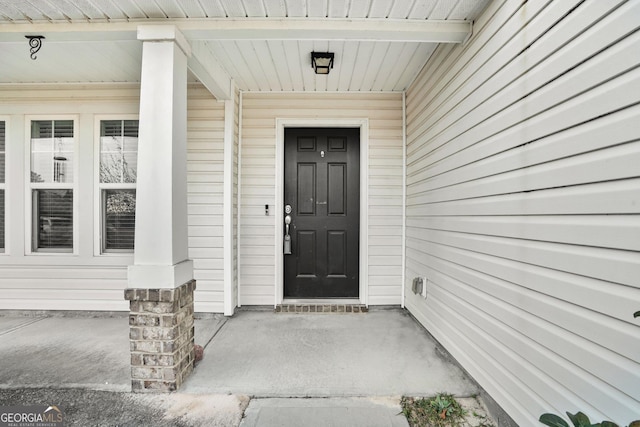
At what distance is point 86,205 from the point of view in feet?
9.96

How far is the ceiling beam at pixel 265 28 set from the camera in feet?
6.23

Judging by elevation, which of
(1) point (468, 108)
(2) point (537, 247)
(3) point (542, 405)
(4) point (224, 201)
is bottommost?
(3) point (542, 405)

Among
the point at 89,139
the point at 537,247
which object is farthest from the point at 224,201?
the point at 537,247

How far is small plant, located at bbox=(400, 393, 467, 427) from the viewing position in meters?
1.53

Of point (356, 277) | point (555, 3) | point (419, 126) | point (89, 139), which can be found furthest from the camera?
point (356, 277)

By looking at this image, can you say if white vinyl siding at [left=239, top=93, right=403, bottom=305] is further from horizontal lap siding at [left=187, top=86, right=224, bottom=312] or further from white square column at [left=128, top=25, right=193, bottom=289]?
white square column at [left=128, top=25, right=193, bottom=289]

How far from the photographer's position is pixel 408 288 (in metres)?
3.07

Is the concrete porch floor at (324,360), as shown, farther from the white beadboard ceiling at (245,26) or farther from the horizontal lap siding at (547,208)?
the white beadboard ceiling at (245,26)

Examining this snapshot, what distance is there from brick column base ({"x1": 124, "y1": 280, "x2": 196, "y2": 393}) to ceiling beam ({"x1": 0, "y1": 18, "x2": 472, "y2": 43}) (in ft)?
5.38

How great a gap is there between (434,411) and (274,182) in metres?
2.37

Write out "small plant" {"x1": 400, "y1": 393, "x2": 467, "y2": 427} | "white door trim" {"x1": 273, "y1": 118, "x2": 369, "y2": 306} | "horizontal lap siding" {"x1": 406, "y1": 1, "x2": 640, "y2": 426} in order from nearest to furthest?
1. "horizontal lap siding" {"x1": 406, "y1": 1, "x2": 640, "y2": 426}
2. "small plant" {"x1": 400, "y1": 393, "x2": 467, "y2": 427}
3. "white door trim" {"x1": 273, "y1": 118, "x2": 369, "y2": 306}

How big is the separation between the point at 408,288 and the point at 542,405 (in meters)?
A: 1.78

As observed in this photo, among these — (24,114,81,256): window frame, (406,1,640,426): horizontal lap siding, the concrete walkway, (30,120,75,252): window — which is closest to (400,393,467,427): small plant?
the concrete walkway

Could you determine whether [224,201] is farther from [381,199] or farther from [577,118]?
[577,118]
